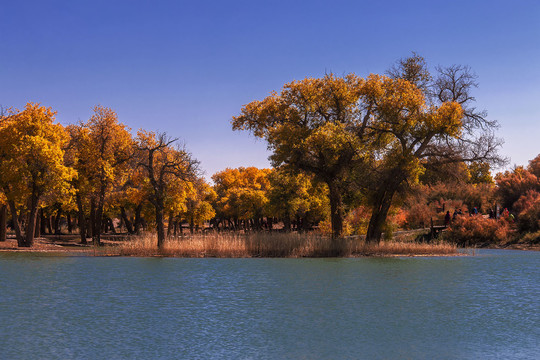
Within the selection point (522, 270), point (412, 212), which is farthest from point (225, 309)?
point (412, 212)

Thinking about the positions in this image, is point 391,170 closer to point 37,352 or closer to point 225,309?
point 225,309

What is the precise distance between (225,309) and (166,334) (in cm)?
434

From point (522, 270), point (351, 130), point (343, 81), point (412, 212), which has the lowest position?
point (522, 270)

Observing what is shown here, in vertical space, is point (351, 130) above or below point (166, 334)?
above

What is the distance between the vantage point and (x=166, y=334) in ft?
55.9

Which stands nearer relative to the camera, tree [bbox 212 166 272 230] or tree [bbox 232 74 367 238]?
tree [bbox 232 74 367 238]

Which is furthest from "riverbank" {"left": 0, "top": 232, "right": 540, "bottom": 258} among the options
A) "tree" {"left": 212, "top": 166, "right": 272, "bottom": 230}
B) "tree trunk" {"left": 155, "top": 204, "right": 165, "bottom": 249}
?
"tree" {"left": 212, "top": 166, "right": 272, "bottom": 230}

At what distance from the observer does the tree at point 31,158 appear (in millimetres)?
49844

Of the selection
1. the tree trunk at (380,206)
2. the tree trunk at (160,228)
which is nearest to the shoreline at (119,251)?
the tree trunk at (160,228)

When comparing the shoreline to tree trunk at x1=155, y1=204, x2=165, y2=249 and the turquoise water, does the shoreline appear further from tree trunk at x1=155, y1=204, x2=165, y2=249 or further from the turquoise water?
the turquoise water

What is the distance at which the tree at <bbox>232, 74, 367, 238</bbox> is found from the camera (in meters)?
44.7

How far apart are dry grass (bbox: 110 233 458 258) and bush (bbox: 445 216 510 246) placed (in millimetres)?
18403

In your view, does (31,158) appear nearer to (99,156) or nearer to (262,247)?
(99,156)

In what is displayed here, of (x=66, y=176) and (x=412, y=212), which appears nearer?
(x=66, y=176)
